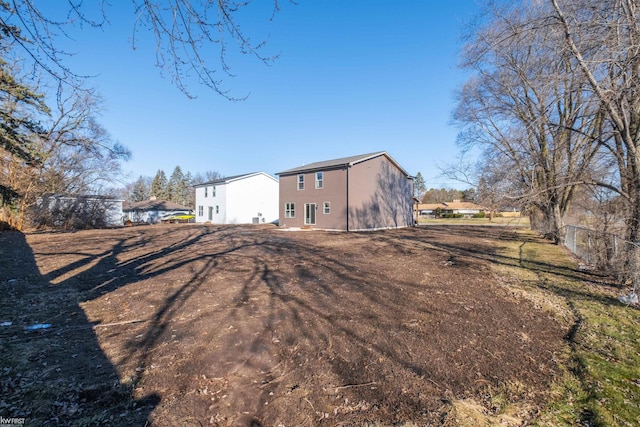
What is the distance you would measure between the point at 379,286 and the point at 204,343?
159 inches

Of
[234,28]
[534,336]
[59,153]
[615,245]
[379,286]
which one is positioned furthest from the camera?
[59,153]

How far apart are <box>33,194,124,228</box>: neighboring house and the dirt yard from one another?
66.6ft

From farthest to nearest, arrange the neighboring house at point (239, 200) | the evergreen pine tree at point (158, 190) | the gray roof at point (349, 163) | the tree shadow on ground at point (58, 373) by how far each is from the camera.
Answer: the evergreen pine tree at point (158, 190) → the neighboring house at point (239, 200) → the gray roof at point (349, 163) → the tree shadow on ground at point (58, 373)

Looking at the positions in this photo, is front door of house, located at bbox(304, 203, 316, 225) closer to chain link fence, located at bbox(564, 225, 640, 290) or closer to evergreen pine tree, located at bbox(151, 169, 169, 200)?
chain link fence, located at bbox(564, 225, 640, 290)

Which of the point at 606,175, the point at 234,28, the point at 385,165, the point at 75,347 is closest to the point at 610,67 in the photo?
the point at 606,175

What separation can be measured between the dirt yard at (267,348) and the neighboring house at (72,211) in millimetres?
20304

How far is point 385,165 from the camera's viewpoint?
957 inches

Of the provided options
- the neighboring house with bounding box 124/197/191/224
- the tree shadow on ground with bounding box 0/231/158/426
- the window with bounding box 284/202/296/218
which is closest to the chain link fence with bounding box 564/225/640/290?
the tree shadow on ground with bounding box 0/231/158/426

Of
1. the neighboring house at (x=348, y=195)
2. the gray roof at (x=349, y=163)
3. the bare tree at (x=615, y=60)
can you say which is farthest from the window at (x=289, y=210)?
the bare tree at (x=615, y=60)

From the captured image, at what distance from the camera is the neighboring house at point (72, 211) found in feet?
75.6

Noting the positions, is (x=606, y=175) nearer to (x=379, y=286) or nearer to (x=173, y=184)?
(x=379, y=286)

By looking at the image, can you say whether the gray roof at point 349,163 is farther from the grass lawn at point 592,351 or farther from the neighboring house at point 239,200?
the grass lawn at point 592,351

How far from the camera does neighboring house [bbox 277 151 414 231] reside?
21.5 meters

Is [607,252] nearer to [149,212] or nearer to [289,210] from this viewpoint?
[289,210]
